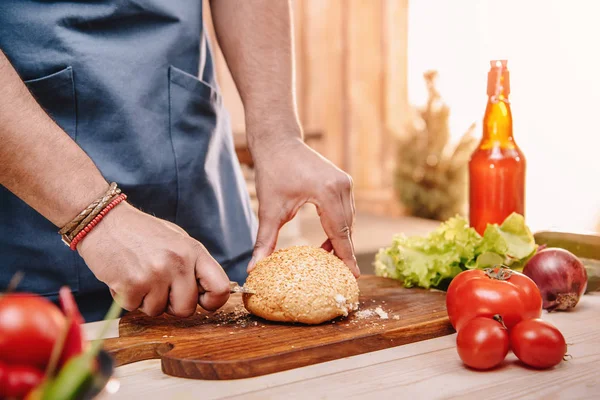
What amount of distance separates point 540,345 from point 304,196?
31.5 inches

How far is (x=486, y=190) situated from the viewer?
204 centimetres

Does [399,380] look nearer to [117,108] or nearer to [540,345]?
[540,345]

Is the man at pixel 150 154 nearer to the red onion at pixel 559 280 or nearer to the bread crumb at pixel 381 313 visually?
the bread crumb at pixel 381 313

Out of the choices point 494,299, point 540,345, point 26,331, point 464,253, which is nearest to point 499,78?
point 464,253

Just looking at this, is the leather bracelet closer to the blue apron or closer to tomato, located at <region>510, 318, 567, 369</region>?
the blue apron

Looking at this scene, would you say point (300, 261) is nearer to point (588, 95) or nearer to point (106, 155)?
point (106, 155)

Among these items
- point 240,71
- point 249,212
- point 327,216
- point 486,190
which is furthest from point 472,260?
point 240,71

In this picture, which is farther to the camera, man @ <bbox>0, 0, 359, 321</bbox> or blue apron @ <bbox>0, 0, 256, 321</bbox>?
blue apron @ <bbox>0, 0, 256, 321</bbox>

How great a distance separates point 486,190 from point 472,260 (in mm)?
279

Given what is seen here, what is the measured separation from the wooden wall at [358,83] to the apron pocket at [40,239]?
5414 millimetres

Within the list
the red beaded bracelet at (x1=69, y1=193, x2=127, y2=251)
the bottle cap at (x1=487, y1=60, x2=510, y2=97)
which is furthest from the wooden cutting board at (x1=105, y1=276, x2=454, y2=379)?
the bottle cap at (x1=487, y1=60, x2=510, y2=97)

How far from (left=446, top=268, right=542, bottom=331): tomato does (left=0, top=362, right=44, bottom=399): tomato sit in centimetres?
Result: 101

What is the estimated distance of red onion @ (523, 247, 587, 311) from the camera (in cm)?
164

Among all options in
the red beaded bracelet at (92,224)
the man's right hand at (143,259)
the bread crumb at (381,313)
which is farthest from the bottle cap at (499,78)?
the red beaded bracelet at (92,224)
